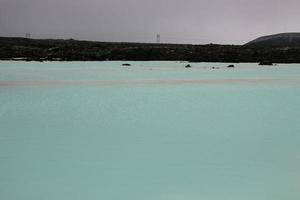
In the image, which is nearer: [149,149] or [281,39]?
[149,149]

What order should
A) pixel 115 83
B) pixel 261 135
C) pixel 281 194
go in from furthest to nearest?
1. pixel 115 83
2. pixel 261 135
3. pixel 281 194

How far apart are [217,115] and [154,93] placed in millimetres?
6257

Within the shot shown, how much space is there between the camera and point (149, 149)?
26.3 feet

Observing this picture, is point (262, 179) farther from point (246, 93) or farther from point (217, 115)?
point (246, 93)

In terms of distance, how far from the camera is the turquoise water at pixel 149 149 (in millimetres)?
5902

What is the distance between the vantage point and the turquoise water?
19.4 ft

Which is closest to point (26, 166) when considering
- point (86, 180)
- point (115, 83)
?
point (86, 180)

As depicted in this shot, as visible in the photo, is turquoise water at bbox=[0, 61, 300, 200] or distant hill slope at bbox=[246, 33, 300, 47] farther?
distant hill slope at bbox=[246, 33, 300, 47]

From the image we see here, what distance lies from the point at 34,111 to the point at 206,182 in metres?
8.06

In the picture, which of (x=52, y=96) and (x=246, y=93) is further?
(x=246, y=93)

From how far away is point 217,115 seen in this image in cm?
1266

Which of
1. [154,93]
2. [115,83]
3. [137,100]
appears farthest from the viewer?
[115,83]

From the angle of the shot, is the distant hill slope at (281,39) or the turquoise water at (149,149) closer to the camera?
the turquoise water at (149,149)

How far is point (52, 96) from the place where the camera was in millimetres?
17234
